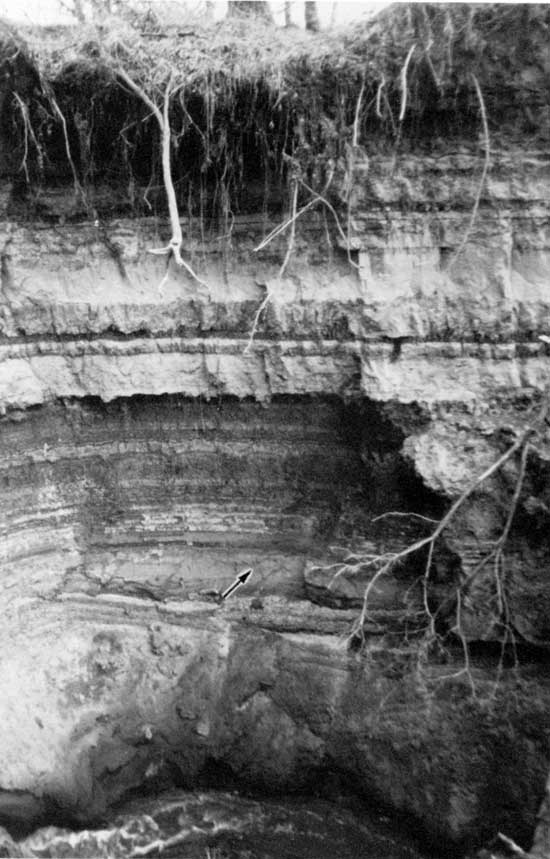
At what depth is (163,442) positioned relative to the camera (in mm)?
5332

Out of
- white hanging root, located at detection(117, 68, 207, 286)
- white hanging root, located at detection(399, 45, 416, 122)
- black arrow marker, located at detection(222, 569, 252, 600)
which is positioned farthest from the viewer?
black arrow marker, located at detection(222, 569, 252, 600)

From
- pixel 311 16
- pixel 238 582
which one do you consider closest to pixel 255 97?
pixel 311 16

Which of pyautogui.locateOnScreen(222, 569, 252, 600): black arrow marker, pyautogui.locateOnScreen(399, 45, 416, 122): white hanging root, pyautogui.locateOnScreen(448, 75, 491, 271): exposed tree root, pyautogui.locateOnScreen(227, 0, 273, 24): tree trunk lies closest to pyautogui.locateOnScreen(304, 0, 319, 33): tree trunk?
pyautogui.locateOnScreen(227, 0, 273, 24): tree trunk

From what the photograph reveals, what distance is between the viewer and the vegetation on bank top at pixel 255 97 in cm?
438

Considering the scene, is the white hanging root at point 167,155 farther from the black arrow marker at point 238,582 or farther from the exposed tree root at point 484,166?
the black arrow marker at point 238,582

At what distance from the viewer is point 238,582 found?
5.33m

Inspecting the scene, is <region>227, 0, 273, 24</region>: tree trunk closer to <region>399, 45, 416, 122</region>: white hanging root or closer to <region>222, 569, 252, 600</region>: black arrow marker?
<region>399, 45, 416, 122</region>: white hanging root

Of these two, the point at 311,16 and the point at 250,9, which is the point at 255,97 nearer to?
the point at 311,16

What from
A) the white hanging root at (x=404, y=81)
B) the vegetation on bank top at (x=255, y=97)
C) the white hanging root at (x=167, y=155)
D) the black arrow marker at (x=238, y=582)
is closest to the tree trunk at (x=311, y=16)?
the vegetation on bank top at (x=255, y=97)

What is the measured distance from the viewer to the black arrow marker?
17.4ft

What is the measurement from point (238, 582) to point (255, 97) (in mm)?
3165

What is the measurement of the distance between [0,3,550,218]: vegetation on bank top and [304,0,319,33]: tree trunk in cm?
14

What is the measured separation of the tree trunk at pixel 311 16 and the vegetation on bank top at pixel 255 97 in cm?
14

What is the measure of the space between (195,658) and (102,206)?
10.0 ft
